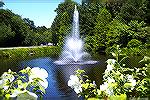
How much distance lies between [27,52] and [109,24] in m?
5.67

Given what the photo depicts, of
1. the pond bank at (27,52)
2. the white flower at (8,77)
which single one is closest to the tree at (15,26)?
the pond bank at (27,52)

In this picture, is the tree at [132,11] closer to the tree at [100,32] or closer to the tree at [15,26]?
the tree at [100,32]

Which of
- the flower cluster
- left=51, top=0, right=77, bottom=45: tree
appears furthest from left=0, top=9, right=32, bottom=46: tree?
the flower cluster

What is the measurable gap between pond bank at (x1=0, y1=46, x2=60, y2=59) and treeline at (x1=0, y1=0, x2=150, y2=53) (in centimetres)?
68

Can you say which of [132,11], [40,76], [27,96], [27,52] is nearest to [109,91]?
[40,76]

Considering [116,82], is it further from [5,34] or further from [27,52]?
[27,52]

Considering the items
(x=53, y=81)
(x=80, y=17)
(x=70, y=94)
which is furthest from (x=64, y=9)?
(x=70, y=94)

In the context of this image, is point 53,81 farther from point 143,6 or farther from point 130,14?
point 130,14

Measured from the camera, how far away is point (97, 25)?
21.7 meters

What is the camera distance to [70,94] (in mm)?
6617

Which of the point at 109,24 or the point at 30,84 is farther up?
the point at 109,24

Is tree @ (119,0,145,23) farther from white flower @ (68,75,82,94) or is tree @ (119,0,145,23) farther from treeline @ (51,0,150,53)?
white flower @ (68,75,82,94)

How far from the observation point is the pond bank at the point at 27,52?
20578 millimetres

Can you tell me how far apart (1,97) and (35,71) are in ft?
0.39
